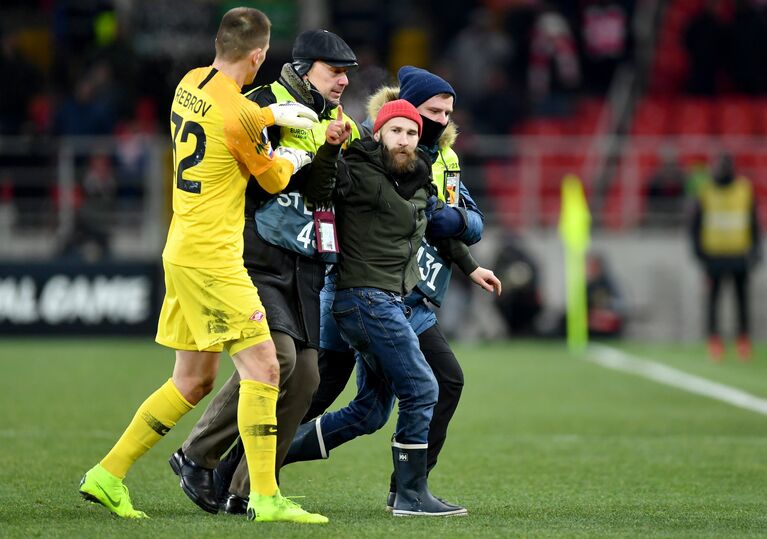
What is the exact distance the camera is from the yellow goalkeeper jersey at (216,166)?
6.25m

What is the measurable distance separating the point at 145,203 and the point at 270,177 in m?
14.6

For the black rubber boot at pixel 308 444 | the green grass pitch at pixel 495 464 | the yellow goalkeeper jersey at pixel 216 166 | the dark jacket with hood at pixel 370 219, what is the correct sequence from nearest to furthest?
the yellow goalkeeper jersey at pixel 216 166 → the green grass pitch at pixel 495 464 → the dark jacket with hood at pixel 370 219 → the black rubber boot at pixel 308 444

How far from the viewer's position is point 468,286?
21.1m

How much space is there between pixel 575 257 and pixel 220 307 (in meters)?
14.3

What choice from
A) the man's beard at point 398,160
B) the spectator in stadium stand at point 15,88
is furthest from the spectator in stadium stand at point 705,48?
the man's beard at point 398,160

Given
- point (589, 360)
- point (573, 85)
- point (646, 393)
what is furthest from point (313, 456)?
point (573, 85)

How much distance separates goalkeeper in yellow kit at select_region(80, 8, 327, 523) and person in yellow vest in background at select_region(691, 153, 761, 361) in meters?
11.8

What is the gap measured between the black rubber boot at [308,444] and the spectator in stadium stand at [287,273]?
51cm

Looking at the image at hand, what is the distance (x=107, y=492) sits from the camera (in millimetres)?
6477

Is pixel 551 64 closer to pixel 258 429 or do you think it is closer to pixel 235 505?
pixel 235 505

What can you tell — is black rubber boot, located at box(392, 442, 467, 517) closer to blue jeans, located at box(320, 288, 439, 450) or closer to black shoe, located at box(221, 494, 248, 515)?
blue jeans, located at box(320, 288, 439, 450)

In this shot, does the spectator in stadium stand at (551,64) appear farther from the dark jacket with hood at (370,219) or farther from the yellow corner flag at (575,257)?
the dark jacket with hood at (370,219)

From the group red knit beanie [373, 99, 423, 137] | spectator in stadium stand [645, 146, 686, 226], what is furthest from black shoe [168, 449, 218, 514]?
spectator in stadium stand [645, 146, 686, 226]

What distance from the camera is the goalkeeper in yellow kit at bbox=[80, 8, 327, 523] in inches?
246
